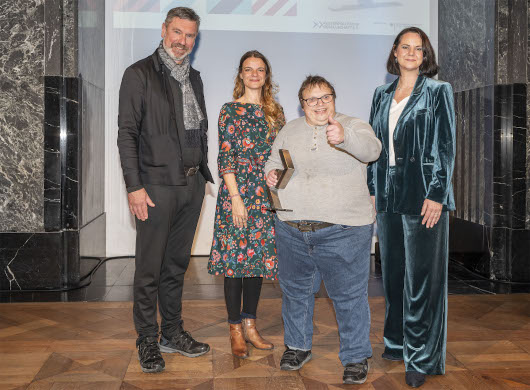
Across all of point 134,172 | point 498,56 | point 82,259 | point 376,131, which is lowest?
point 82,259

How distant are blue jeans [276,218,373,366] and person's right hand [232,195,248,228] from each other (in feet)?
0.61

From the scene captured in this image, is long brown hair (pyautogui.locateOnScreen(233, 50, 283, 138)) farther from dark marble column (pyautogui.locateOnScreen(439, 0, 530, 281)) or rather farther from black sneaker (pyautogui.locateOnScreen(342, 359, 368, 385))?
dark marble column (pyautogui.locateOnScreen(439, 0, 530, 281))

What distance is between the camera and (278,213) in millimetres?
2520

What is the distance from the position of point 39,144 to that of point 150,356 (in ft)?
7.16

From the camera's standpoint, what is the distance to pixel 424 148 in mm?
2438

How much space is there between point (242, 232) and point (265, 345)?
58cm

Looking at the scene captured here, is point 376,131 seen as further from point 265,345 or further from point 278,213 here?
point 265,345

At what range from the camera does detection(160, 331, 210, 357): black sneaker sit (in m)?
2.81

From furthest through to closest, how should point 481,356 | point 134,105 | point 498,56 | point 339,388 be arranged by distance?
point 498,56 < point 481,356 < point 134,105 < point 339,388

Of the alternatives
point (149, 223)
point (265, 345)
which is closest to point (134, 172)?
point (149, 223)

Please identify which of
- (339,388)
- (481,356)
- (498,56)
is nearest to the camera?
(339,388)

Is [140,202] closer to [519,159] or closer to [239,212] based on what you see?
[239,212]

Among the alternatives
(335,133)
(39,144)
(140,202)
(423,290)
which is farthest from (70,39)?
(423,290)

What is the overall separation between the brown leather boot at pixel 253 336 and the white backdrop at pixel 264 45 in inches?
99.6
